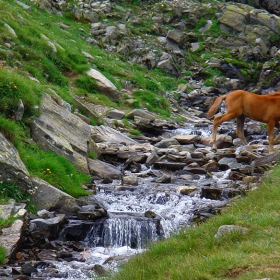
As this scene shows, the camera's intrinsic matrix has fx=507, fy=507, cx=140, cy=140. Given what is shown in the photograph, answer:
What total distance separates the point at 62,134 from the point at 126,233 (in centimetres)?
469

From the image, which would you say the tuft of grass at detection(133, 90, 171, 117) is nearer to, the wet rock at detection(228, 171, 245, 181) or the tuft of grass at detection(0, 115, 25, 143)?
the wet rock at detection(228, 171, 245, 181)

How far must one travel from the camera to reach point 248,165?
50.0ft

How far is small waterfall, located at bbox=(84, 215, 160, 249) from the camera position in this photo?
10008 millimetres

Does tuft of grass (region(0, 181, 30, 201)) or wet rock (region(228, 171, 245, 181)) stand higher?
tuft of grass (region(0, 181, 30, 201))

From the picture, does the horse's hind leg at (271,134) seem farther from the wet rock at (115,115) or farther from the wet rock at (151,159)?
the wet rock at (115,115)

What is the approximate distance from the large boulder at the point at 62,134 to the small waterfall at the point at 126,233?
3395 millimetres

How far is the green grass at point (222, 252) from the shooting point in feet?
18.4

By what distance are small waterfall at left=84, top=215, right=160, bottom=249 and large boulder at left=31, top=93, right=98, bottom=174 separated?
340cm

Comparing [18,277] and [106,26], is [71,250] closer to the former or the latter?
[18,277]

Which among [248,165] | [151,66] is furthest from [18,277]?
[151,66]

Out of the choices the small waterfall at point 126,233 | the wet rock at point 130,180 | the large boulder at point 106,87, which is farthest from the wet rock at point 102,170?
the large boulder at point 106,87

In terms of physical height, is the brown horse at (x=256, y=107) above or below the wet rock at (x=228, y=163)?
above

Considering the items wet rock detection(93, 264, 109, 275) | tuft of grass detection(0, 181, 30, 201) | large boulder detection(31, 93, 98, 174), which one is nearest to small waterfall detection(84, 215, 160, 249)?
tuft of grass detection(0, 181, 30, 201)

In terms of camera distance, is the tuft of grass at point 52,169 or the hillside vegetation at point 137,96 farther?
the tuft of grass at point 52,169
